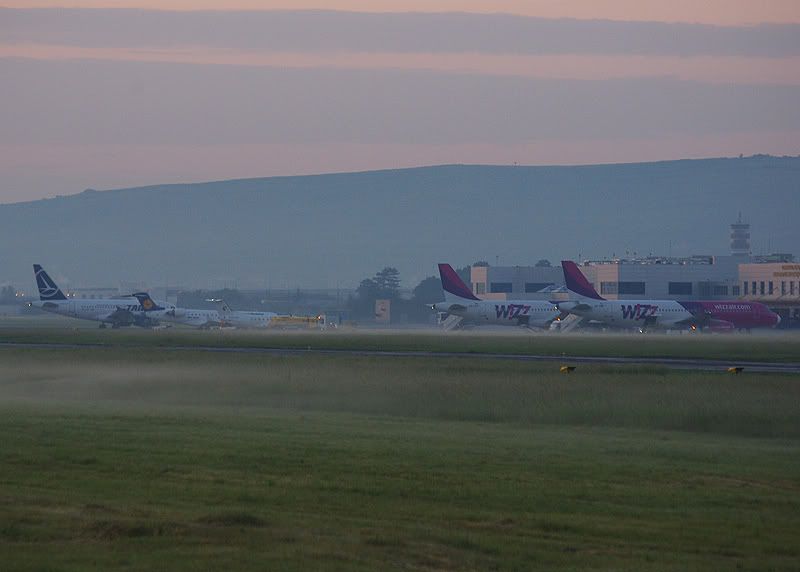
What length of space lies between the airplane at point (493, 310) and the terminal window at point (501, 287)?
5694 cm

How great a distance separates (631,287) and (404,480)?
6180 inches

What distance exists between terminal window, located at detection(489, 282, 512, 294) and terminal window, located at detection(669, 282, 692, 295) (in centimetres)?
2550

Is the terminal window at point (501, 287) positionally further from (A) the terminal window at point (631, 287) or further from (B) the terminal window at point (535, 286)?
(A) the terminal window at point (631, 287)

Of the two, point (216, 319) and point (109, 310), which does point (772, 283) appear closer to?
point (216, 319)

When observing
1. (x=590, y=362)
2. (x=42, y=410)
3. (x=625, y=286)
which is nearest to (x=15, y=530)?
(x=42, y=410)

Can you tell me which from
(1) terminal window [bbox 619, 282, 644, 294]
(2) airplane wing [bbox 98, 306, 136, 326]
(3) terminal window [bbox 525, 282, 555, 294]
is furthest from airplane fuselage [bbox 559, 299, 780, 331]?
(3) terminal window [bbox 525, 282, 555, 294]

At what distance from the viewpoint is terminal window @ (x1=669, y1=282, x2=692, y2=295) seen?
582 ft

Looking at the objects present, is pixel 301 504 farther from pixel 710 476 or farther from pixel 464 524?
Answer: pixel 710 476

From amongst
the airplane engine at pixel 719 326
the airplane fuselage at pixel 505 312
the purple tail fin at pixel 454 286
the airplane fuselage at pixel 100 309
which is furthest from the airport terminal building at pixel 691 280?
the airplane fuselage at pixel 100 309

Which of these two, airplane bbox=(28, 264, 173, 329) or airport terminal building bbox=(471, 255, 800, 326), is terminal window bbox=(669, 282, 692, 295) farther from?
airplane bbox=(28, 264, 173, 329)

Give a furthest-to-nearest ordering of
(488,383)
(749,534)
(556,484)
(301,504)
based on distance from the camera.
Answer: (488,383)
(556,484)
(301,504)
(749,534)

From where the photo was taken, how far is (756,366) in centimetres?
5869

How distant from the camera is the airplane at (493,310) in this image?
133375 millimetres

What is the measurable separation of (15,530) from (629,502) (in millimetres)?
8707
